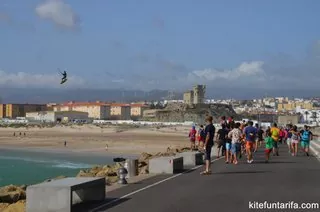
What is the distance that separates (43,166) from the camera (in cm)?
4762

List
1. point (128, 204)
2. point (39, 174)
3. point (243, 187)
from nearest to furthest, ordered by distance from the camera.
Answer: point (128, 204) → point (243, 187) → point (39, 174)

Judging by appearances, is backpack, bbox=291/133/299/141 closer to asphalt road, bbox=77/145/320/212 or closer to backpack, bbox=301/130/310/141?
backpack, bbox=301/130/310/141

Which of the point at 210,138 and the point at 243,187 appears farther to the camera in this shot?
the point at 210,138

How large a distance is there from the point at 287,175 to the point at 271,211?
268 inches

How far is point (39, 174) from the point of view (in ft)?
133

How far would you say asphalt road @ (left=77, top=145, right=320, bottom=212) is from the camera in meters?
11.2

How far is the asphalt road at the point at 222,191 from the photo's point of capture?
11211mm

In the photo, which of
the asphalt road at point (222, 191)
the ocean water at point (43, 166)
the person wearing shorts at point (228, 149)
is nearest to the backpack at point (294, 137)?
the person wearing shorts at point (228, 149)

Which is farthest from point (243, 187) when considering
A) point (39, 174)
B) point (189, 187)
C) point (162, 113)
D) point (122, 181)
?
point (162, 113)

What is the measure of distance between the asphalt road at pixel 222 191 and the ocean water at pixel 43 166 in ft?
65.4

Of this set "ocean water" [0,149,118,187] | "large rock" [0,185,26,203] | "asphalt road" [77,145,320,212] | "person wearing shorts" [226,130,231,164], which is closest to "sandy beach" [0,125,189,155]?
"ocean water" [0,149,118,187]

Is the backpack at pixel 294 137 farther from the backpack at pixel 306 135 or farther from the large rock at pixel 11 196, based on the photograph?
the large rock at pixel 11 196

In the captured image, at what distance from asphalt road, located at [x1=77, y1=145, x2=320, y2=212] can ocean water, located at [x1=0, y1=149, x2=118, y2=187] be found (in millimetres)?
19925

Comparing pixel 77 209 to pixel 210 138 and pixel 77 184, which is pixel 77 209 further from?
pixel 210 138
